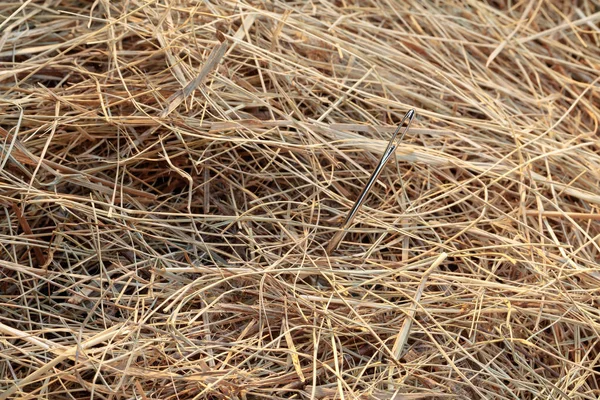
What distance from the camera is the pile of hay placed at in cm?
121

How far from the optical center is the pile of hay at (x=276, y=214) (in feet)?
3.96

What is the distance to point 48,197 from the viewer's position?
4.29 ft

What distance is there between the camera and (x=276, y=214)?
4.62ft

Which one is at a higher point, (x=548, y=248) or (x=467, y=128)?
(x=467, y=128)

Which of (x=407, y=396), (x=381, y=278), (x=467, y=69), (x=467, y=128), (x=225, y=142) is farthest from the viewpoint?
(x=467, y=69)

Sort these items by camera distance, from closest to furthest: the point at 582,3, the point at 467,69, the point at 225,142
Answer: the point at 225,142 → the point at 467,69 → the point at 582,3

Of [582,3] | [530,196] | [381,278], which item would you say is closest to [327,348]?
[381,278]

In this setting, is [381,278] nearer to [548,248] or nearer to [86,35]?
[548,248]

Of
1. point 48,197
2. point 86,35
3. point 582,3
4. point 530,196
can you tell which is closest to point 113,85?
point 86,35

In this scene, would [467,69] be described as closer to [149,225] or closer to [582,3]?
[582,3]

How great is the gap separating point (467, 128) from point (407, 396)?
0.62 metres

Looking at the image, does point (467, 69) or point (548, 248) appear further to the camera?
point (467, 69)

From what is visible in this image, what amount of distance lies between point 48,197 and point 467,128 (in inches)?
32.5

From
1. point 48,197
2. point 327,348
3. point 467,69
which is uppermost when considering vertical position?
point 467,69
